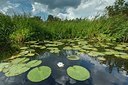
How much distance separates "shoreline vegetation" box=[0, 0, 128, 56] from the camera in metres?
6.71

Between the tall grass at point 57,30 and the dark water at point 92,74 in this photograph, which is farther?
the tall grass at point 57,30

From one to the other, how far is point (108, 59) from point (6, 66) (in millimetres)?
1975

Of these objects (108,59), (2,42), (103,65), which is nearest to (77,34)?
(2,42)

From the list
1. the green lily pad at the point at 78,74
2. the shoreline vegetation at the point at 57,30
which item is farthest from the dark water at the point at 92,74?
the shoreline vegetation at the point at 57,30

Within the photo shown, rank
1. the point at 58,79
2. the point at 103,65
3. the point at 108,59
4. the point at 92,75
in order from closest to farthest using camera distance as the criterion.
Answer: the point at 58,79 < the point at 92,75 < the point at 103,65 < the point at 108,59

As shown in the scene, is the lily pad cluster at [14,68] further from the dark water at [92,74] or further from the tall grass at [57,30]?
the tall grass at [57,30]

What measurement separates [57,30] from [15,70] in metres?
5.07

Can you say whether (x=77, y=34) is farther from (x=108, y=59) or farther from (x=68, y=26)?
(x=108, y=59)

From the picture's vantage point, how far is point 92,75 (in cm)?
298

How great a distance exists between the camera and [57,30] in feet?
26.3

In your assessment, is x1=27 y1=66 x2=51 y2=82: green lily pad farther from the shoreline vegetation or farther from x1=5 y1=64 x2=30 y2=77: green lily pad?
the shoreline vegetation

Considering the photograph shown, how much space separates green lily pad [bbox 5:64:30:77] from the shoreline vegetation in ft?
10.1

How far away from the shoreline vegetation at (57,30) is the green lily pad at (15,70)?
3.07 m

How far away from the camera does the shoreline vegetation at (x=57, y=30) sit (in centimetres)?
671
